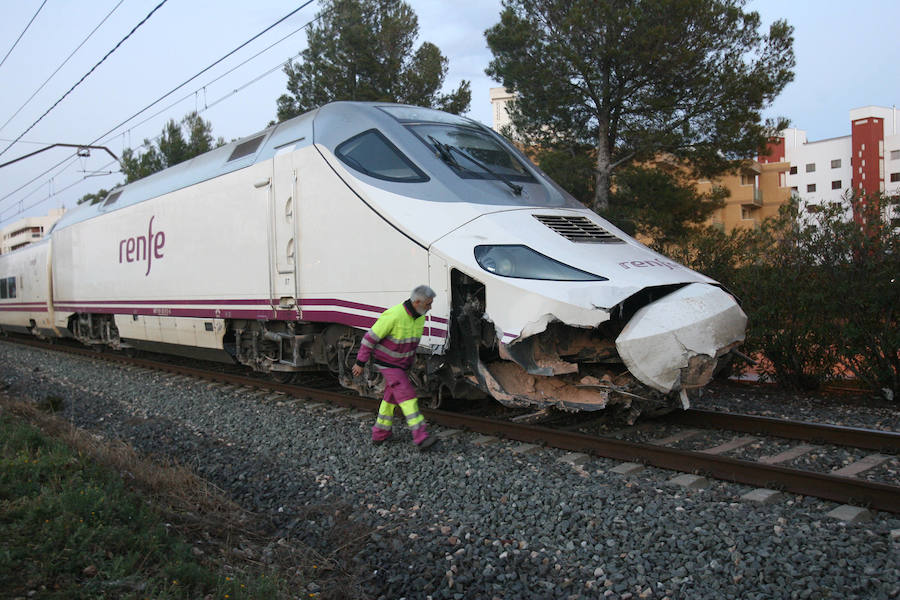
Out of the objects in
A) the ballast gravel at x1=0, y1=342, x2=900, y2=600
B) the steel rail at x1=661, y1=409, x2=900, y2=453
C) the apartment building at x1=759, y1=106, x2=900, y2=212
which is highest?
the apartment building at x1=759, y1=106, x2=900, y2=212

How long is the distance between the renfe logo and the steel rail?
26.7 ft

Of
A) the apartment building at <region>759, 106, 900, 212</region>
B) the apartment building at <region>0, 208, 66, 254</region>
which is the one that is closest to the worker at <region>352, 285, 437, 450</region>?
the apartment building at <region>759, 106, 900, 212</region>

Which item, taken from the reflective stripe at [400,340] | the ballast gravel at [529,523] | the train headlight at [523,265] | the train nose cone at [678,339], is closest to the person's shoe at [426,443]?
the ballast gravel at [529,523]

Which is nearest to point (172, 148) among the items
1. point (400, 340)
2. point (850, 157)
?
point (400, 340)

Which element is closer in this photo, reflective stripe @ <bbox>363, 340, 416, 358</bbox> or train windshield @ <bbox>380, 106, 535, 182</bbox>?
reflective stripe @ <bbox>363, 340, 416, 358</bbox>

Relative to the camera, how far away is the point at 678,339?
16.1 ft

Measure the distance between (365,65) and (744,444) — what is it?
15999 millimetres

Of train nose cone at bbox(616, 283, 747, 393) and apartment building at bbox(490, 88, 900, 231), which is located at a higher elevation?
apartment building at bbox(490, 88, 900, 231)

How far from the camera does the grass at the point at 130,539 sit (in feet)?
10.3

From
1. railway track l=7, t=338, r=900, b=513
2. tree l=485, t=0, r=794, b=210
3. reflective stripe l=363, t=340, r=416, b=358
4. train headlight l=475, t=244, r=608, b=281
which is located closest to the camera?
railway track l=7, t=338, r=900, b=513

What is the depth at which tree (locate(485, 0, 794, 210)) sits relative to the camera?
1295 cm

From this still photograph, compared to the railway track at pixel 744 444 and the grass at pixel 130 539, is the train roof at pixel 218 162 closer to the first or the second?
the railway track at pixel 744 444

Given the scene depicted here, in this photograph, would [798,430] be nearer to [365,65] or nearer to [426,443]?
[426,443]

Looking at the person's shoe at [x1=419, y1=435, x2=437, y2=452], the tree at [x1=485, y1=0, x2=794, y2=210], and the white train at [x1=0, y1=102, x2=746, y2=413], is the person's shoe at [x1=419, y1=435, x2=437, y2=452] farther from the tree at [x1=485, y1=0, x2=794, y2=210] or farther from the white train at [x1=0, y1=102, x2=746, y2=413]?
the tree at [x1=485, y1=0, x2=794, y2=210]
